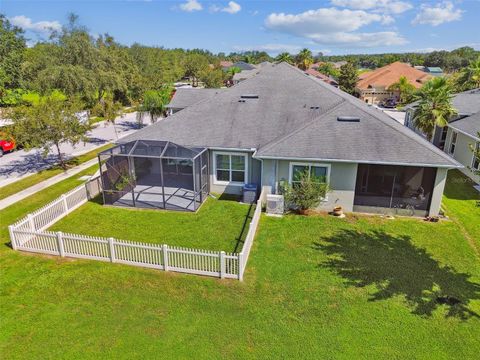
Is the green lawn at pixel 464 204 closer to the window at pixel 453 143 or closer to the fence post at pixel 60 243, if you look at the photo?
the window at pixel 453 143

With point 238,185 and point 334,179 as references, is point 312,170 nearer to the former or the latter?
point 334,179

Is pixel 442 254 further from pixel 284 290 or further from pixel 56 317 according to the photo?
pixel 56 317

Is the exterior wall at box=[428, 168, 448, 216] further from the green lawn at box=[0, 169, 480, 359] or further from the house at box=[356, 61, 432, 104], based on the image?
the house at box=[356, 61, 432, 104]

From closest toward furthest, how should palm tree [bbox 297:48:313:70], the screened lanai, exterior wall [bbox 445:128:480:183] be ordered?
the screened lanai, exterior wall [bbox 445:128:480:183], palm tree [bbox 297:48:313:70]

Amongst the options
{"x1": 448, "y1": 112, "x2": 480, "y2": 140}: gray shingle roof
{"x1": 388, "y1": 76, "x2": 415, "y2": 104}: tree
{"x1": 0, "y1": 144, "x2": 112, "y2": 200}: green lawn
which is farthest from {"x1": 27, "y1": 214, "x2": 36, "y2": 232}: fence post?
{"x1": 388, "y1": 76, "x2": 415, "y2": 104}: tree

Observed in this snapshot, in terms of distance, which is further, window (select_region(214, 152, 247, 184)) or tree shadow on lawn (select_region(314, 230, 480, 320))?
window (select_region(214, 152, 247, 184))

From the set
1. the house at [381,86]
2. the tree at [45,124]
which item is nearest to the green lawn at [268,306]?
the tree at [45,124]

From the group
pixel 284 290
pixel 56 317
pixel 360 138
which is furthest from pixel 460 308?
pixel 56 317
